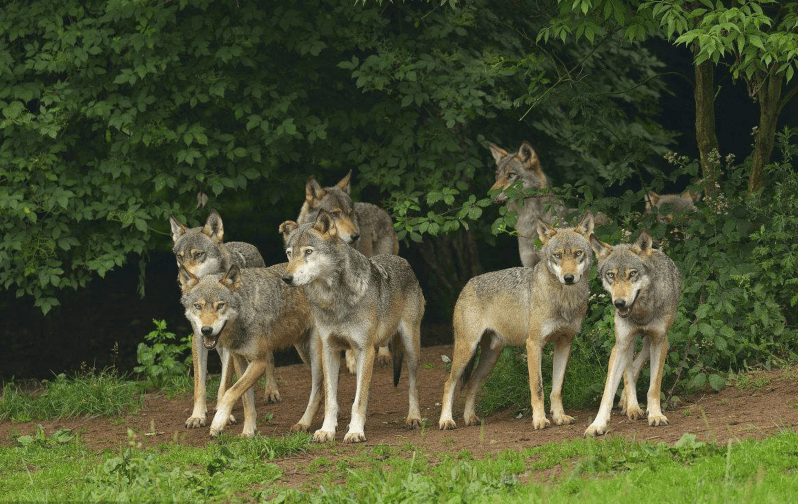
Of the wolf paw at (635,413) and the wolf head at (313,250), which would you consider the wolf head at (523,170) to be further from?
the wolf paw at (635,413)

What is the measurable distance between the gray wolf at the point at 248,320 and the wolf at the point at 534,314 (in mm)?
1470

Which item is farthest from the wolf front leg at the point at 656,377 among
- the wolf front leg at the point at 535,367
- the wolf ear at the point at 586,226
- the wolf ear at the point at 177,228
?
the wolf ear at the point at 177,228

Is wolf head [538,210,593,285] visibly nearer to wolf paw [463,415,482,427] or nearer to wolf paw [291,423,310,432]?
wolf paw [463,415,482,427]

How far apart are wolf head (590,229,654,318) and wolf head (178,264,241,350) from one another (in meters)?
3.20

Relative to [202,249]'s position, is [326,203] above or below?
above

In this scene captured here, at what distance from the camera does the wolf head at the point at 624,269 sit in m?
8.60

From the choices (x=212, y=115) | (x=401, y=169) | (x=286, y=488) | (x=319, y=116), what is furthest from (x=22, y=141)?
(x=286, y=488)

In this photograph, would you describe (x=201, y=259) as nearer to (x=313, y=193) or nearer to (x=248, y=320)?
(x=248, y=320)

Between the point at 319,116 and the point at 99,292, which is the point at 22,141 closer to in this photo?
the point at 319,116

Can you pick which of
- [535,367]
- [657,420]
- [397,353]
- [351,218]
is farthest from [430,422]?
[351,218]

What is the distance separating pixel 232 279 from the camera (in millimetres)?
9805

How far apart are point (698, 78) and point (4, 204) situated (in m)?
7.86

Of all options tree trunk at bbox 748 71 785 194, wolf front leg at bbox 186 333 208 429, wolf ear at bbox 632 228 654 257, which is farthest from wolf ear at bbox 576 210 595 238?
wolf front leg at bbox 186 333 208 429

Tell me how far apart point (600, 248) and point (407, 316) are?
2104 millimetres
